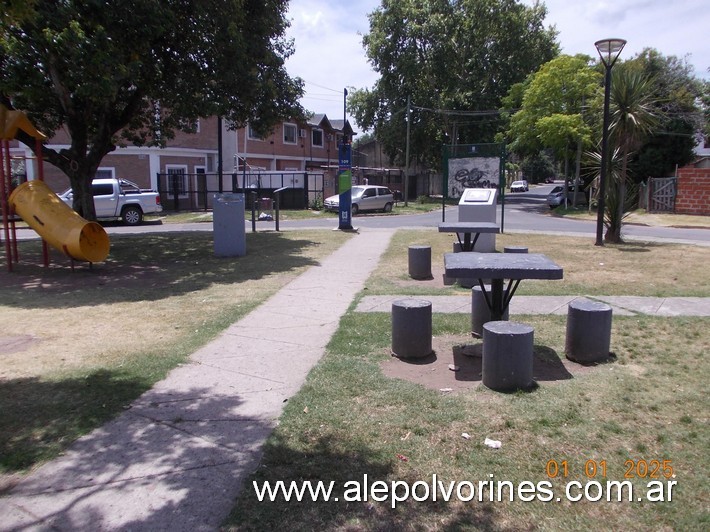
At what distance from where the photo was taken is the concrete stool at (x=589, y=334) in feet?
17.9

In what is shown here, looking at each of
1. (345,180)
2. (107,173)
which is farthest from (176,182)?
(345,180)

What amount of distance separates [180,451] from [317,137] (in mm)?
43574

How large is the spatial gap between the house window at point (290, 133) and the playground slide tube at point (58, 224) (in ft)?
101

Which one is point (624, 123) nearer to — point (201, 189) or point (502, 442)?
point (502, 442)

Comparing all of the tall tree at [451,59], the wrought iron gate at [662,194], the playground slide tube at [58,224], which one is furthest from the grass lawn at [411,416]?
the tall tree at [451,59]

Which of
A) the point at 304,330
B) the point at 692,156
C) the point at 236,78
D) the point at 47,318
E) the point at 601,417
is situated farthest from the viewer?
the point at 692,156

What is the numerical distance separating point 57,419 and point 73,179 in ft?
39.0

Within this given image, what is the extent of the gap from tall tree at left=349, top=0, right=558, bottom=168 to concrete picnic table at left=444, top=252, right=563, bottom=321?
4102 centimetres

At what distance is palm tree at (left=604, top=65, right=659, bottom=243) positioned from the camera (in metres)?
15.0

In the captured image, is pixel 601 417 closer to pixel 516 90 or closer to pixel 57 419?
pixel 57 419

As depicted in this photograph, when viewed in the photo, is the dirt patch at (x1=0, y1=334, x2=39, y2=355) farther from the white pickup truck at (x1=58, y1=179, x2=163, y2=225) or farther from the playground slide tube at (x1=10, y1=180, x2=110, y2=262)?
the white pickup truck at (x1=58, y1=179, x2=163, y2=225)

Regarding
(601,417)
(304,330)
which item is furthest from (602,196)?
(601,417)

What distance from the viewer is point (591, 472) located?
3.44 metres

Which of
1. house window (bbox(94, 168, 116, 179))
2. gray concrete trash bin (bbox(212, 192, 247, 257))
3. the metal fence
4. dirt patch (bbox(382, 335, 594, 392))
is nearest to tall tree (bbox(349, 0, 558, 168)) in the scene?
the metal fence
